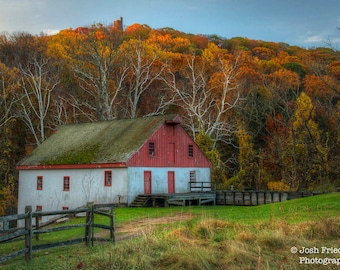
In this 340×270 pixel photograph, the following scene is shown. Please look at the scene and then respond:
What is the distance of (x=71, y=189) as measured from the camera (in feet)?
125

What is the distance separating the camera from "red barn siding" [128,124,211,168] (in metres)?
36.5

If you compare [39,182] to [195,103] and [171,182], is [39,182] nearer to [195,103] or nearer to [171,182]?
[171,182]

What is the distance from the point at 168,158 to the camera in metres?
39.1

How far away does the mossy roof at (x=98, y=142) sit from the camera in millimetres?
36906

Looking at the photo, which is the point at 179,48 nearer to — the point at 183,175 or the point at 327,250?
the point at 183,175

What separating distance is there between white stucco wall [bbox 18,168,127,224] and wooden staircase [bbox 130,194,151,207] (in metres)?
0.73

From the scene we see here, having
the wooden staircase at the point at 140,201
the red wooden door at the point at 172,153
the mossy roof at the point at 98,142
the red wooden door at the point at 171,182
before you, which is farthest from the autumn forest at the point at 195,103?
the wooden staircase at the point at 140,201

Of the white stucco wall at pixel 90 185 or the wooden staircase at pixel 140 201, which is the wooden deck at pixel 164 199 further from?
the white stucco wall at pixel 90 185

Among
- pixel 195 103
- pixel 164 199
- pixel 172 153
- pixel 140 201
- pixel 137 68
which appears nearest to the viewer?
pixel 164 199

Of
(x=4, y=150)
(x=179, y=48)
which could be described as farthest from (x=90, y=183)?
(x=179, y=48)

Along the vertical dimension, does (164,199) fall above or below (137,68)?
below

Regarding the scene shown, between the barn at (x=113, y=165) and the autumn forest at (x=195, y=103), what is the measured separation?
6917mm

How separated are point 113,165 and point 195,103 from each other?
78.9 ft

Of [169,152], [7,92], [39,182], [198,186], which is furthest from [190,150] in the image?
[7,92]
